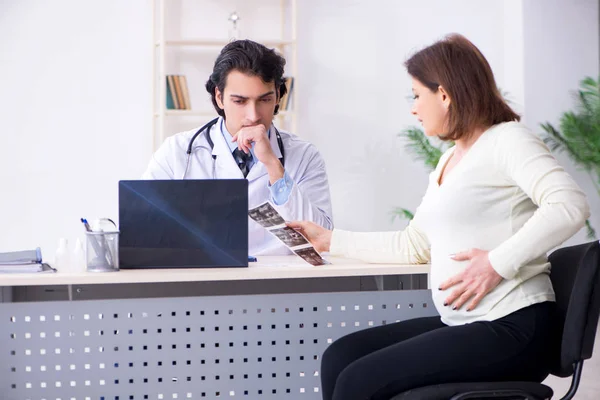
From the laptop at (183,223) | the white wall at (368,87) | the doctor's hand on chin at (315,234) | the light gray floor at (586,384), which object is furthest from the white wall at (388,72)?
the laptop at (183,223)

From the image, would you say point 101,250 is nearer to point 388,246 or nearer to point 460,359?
point 388,246

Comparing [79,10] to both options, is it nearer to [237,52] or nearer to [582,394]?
[237,52]

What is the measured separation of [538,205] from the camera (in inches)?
68.6

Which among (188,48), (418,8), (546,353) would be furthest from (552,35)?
(546,353)

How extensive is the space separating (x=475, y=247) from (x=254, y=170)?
1.14 meters

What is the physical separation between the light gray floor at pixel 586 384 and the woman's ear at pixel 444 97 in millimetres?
1903

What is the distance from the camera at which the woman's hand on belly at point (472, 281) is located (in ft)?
5.69

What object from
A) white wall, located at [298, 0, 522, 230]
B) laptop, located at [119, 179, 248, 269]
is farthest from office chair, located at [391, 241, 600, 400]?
white wall, located at [298, 0, 522, 230]

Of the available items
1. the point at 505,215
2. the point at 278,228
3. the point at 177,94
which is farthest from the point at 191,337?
the point at 177,94

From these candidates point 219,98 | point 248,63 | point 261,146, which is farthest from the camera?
point 219,98

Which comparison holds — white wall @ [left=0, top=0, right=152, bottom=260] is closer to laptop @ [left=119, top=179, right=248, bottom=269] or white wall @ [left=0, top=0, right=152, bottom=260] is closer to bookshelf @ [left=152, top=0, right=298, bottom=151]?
bookshelf @ [left=152, top=0, right=298, bottom=151]

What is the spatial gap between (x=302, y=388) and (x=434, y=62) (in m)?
1.01

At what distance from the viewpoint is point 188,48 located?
495 cm

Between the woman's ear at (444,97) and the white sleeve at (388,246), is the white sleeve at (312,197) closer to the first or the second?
the white sleeve at (388,246)
